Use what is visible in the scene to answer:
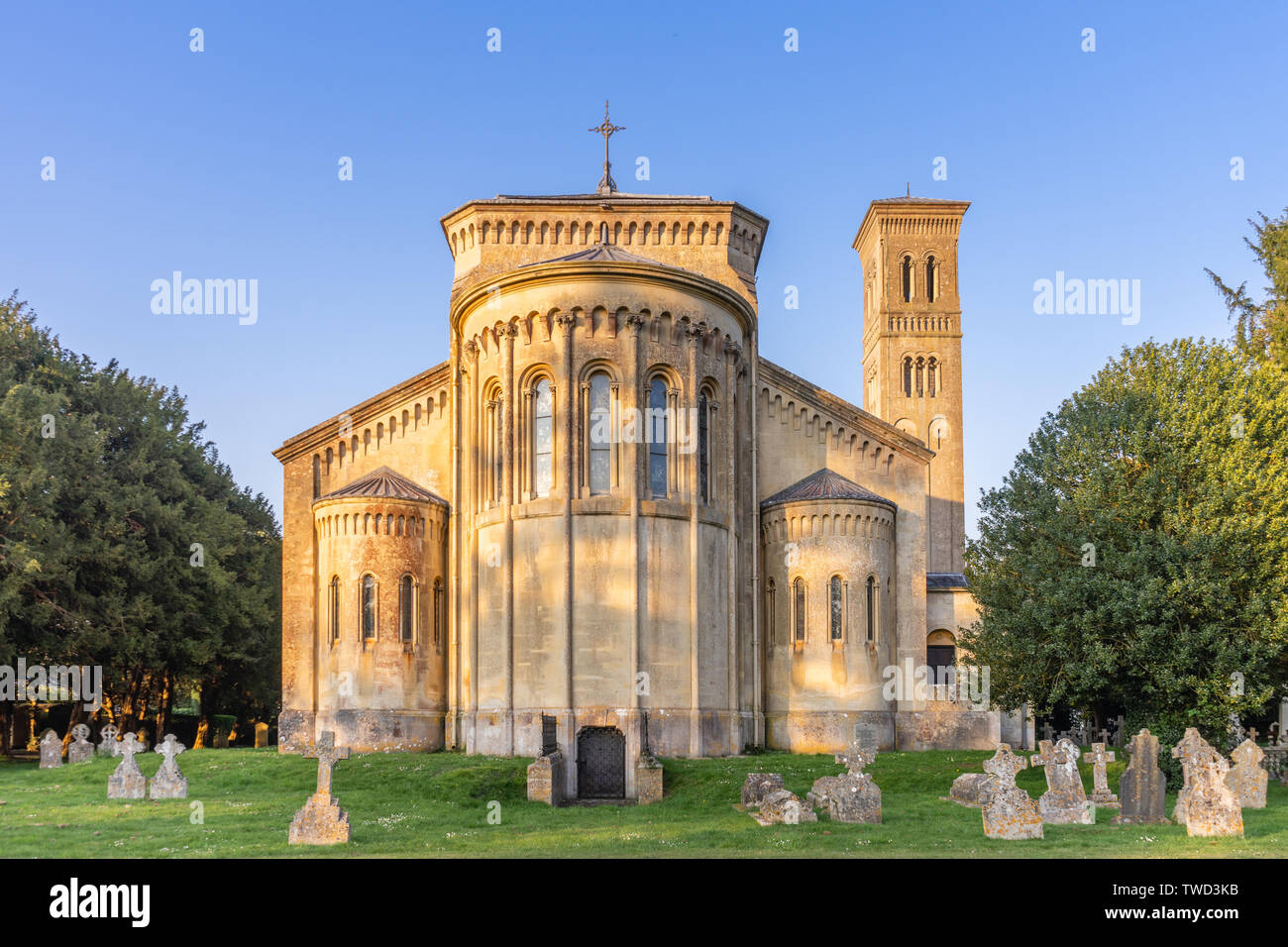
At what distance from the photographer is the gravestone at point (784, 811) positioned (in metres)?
20.9

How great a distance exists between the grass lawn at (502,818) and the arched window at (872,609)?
13.6ft

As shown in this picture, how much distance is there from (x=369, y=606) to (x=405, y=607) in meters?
1.10

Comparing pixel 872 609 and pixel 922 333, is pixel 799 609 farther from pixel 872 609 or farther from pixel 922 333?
pixel 922 333

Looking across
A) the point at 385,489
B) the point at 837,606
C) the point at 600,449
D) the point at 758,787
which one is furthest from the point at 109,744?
the point at 758,787

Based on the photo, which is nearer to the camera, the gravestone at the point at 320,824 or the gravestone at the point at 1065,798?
the gravestone at the point at 320,824

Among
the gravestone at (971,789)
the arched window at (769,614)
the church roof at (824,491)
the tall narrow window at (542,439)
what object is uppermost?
the tall narrow window at (542,439)

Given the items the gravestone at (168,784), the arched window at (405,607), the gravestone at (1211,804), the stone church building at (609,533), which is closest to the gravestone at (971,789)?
the gravestone at (1211,804)

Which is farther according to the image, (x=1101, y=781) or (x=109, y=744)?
(x=109, y=744)

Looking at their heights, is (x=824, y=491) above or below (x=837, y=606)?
above

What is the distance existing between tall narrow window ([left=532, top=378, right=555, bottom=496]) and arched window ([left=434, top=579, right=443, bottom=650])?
5.73 m

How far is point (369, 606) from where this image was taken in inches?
1346

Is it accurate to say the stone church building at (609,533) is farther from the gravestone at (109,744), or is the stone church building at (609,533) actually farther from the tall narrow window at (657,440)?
the gravestone at (109,744)

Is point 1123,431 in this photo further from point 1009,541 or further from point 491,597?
point 491,597

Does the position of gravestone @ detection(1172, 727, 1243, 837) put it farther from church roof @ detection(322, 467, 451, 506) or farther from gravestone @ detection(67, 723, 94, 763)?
gravestone @ detection(67, 723, 94, 763)
